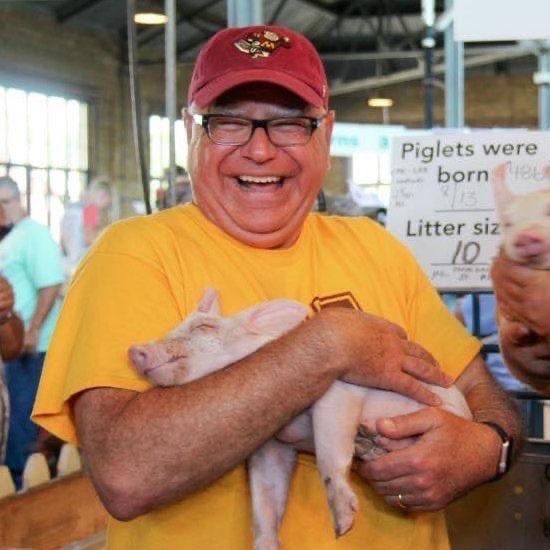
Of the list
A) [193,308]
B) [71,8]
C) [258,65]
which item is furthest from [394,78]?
[193,308]

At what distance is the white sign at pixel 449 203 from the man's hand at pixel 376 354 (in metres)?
1.30

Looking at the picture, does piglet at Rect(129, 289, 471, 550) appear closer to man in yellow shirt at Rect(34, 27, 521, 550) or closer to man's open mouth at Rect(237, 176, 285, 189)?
man in yellow shirt at Rect(34, 27, 521, 550)

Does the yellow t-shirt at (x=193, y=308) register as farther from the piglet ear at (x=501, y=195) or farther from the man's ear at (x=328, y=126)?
the piglet ear at (x=501, y=195)

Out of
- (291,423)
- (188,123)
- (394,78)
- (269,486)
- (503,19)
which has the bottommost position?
(269,486)

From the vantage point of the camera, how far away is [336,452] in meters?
1.76

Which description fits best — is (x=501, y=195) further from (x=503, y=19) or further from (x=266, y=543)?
(x=266, y=543)

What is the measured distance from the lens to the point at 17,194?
20.5ft

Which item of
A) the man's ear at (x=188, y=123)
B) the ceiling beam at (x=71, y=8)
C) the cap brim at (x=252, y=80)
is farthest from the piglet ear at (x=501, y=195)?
the ceiling beam at (x=71, y=8)

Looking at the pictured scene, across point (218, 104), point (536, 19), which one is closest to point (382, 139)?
point (536, 19)

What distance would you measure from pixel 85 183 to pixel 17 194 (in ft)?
40.3

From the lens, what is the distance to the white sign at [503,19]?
259cm

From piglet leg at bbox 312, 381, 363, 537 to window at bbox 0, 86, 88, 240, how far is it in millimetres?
13893

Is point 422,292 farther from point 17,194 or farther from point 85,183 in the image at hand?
point 85,183

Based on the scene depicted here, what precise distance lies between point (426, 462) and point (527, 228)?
0.50 meters
